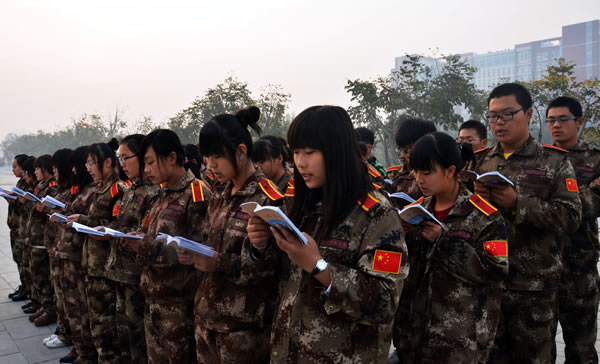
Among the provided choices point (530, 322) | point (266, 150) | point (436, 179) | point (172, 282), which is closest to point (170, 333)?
point (172, 282)

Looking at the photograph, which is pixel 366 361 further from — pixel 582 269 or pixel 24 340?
pixel 24 340

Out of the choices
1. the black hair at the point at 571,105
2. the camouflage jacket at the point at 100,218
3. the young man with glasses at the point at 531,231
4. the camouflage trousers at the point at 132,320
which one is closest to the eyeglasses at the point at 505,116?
the young man with glasses at the point at 531,231

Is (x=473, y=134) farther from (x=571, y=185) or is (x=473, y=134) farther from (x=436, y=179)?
(x=436, y=179)

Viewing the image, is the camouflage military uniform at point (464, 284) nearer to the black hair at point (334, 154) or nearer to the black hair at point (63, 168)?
the black hair at point (334, 154)

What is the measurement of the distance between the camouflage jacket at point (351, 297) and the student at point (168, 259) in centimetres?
112

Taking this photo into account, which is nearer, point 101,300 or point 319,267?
point 319,267

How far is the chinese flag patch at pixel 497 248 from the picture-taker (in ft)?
6.57

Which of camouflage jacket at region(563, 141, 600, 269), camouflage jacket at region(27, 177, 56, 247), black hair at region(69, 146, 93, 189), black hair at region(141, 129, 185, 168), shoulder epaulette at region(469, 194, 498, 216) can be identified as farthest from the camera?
camouflage jacket at region(27, 177, 56, 247)

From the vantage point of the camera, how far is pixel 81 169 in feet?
12.9

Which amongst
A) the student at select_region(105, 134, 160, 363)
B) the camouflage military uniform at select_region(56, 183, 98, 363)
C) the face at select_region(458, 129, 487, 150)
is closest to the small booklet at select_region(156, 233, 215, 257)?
the student at select_region(105, 134, 160, 363)

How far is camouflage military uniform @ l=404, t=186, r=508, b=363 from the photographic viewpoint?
2.01 m

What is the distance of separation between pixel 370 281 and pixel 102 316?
263cm

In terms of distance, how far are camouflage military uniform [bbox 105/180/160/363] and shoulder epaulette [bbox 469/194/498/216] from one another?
6.53 feet

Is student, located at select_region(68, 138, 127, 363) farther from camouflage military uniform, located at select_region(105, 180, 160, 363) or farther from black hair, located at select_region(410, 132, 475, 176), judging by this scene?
black hair, located at select_region(410, 132, 475, 176)
